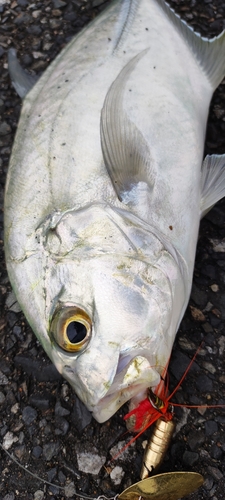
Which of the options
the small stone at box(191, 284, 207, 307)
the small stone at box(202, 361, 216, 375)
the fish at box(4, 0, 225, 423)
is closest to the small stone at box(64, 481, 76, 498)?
the fish at box(4, 0, 225, 423)

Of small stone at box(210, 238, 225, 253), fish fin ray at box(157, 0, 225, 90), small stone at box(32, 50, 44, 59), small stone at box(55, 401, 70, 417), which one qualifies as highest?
small stone at box(32, 50, 44, 59)

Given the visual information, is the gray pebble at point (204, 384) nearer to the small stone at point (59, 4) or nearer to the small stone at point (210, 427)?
the small stone at point (210, 427)

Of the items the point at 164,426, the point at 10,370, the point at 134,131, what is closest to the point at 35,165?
the point at 134,131

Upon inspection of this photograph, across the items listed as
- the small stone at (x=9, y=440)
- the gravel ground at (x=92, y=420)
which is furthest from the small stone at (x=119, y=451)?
the small stone at (x=9, y=440)

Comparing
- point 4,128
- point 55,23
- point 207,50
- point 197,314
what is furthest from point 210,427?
point 55,23

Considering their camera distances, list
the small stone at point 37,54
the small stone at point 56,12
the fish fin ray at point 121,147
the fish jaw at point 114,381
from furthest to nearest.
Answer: the small stone at point 56,12, the small stone at point 37,54, the fish fin ray at point 121,147, the fish jaw at point 114,381

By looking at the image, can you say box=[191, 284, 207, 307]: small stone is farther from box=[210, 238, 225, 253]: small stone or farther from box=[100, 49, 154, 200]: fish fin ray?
box=[100, 49, 154, 200]: fish fin ray
